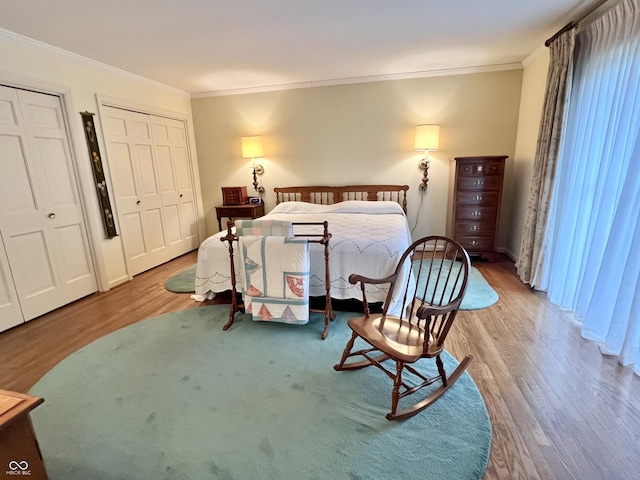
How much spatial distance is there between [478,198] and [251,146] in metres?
3.20

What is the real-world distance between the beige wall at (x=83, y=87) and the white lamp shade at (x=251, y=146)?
1.23 metres

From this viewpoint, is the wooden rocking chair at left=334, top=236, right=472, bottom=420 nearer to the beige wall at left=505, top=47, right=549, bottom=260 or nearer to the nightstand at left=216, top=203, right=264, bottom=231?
the beige wall at left=505, top=47, right=549, bottom=260

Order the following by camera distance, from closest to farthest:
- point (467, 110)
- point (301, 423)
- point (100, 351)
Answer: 1. point (301, 423)
2. point (100, 351)
3. point (467, 110)

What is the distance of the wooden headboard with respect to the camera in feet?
14.9

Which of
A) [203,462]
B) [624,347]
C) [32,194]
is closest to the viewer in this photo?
[203,462]

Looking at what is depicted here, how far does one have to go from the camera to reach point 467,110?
13.7 feet

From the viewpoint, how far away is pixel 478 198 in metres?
3.89

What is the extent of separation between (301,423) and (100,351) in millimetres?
Answer: 1727

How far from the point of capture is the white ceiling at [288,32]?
7.71ft

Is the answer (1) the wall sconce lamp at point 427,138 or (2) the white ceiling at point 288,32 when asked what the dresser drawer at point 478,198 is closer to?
Result: (1) the wall sconce lamp at point 427,138

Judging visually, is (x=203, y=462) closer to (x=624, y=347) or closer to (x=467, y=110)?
(x=624, y=347)

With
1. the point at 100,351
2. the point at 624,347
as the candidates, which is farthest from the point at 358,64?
the point at 100,351

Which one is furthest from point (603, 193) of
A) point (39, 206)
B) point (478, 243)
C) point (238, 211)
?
point (39, 206)

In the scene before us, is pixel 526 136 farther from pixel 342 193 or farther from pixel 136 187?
pixel 136 187
